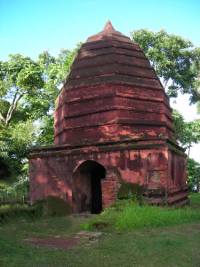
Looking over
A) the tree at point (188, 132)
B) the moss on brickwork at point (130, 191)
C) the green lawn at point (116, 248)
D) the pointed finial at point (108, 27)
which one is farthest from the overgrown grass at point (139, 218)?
the tree at point (188, 132)

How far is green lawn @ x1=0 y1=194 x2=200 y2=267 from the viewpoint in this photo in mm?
5160

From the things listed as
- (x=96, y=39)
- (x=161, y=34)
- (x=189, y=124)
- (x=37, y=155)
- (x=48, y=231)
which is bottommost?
(x=48, y=231)

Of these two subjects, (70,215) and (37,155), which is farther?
(37,155)

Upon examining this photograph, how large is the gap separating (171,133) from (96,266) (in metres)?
9.50

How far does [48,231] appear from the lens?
8227 mm

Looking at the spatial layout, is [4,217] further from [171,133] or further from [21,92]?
[21,92]

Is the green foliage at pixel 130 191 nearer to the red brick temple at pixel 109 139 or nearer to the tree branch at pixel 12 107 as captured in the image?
the red brick temple at pixel 109 139

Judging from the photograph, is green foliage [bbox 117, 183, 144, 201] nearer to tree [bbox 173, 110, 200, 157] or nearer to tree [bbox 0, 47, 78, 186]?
tree [bbox 0, 47, 78, 186]

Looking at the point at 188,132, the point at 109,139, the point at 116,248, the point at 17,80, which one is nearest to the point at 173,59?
the point at 188,132

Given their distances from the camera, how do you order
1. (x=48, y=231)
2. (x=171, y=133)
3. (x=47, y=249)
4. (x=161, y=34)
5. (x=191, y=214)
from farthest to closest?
1. (x=161, y=34)
2. (x=171, y=133)
3. (x=191, y=214)
4. (x=48, y=231)
5. (x=47, y=249)

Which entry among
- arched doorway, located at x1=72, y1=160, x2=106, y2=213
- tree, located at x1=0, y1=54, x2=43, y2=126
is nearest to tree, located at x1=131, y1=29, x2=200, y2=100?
tree, located at x1=0, y1=54, x2=43, y2=126

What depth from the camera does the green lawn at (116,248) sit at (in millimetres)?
5160

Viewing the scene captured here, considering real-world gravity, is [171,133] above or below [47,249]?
above

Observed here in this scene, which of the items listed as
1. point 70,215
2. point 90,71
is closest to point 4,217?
point 70,215
